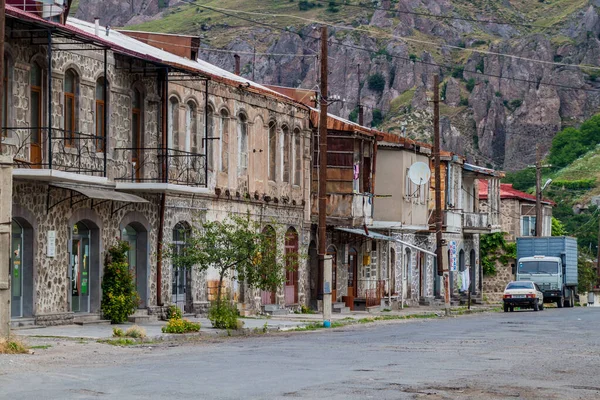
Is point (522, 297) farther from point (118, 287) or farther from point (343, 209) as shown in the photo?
point (118, 287)

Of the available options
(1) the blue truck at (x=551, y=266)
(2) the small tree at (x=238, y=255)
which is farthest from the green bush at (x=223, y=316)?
(1) the blue truck at (x=551, y=266)

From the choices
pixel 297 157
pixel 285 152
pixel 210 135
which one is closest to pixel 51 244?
pixel 210 135

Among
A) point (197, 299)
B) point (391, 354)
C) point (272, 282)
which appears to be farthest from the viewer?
point (197, 299)

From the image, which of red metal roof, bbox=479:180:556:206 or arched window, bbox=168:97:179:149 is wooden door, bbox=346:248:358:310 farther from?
red metal roof, bbox=479:180:556:206

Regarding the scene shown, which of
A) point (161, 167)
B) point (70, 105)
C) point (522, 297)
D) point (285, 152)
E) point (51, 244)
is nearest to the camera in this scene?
point (51, 244)

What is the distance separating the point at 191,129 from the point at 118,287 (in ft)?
22.8

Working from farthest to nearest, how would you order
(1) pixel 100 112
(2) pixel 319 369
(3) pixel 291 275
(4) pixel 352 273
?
1. (4) pixel 352 273
2. (3) pixel 291 275
3. (1) pixel 100 112
4. (2) pixel 319 369

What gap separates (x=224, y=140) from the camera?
133ft

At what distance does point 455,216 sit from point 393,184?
1092 cm

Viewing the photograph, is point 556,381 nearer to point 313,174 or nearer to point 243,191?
point 243,191

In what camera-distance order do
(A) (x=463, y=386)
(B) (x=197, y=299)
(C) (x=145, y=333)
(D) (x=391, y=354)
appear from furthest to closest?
→ (B) (x=197, y=299) < (C) (x=145, y=333) < (D) (x=391, y=354) < (A) (x=463, y=386)

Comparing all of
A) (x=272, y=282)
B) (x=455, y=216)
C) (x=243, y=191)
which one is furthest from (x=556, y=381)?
(x=455, y=216)

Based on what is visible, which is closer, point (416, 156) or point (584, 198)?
point (416, 156)

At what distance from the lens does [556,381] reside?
18875 mm
